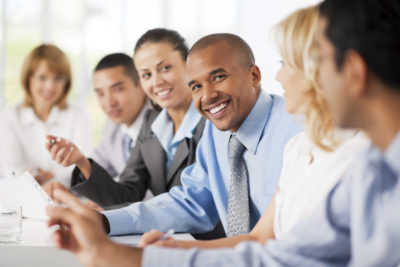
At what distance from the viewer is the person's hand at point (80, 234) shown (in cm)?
94

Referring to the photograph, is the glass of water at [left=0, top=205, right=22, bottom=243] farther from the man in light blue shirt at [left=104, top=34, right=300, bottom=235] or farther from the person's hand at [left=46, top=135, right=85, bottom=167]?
the person's hand at [left=46, top=135, right=85, bottom=167]

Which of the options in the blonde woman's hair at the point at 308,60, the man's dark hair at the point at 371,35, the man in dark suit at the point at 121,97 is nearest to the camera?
the man's dark hair at the point at 371,35

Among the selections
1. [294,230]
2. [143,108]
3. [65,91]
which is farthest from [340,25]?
[65,91]

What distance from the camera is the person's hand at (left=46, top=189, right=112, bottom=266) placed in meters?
0.94

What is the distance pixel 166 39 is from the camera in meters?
2.59

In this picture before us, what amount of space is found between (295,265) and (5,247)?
0.83 metres

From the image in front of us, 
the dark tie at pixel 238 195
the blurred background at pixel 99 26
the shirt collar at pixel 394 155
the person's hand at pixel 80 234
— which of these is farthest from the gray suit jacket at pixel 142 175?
the blurred background at pixel 99 26

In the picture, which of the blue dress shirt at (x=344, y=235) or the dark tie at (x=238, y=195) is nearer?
the blue dress shirt at (x=344, y=235)

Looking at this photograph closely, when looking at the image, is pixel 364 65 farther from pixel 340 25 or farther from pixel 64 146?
pixel 64 146

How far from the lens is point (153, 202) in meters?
1.72

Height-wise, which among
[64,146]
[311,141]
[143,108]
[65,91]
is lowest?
[311,141]

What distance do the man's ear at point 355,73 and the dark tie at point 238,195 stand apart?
2.79 feet

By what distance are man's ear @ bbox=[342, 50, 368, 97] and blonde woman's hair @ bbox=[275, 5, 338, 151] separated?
0.29 metres

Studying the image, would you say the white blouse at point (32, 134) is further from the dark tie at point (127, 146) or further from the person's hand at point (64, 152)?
the person's hand at point (64, 152)
